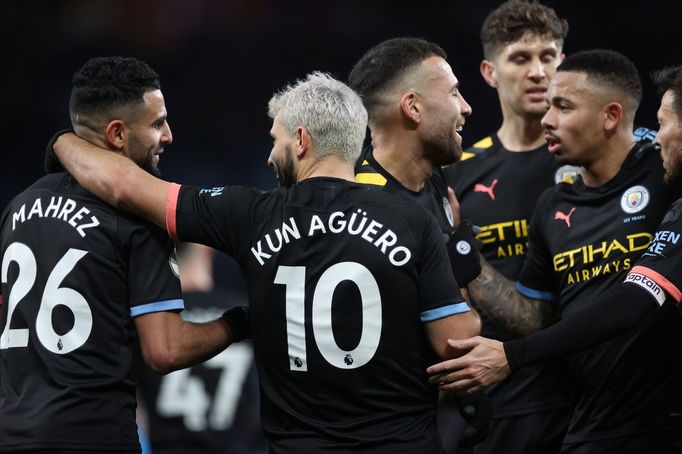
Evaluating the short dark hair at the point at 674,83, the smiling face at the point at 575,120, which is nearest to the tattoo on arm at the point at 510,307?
the smiling face at the point at 575,120

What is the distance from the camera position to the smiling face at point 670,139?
3514 mm

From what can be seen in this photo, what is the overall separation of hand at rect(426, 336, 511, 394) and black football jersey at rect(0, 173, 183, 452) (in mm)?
883

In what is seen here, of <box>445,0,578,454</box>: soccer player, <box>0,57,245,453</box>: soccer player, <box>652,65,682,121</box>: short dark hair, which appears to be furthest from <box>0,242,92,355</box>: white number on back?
<box>652,65,682,121</box>: short dark hair

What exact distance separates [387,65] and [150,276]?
1307 mm

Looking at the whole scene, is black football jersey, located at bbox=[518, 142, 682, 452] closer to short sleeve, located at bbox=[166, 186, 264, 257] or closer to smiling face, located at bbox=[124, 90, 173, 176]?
short sleeve, located at bbox=[166, 186, 264, 257]

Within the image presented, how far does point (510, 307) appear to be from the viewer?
4168 millimetres

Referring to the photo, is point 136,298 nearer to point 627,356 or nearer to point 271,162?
point 271,162

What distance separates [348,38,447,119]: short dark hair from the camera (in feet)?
12.3

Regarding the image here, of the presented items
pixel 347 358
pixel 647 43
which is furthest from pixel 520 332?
pixel 647 43

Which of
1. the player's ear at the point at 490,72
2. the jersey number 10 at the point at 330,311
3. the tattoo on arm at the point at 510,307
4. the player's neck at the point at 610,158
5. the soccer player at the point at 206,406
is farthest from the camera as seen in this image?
the soccer player at the point at 206,406

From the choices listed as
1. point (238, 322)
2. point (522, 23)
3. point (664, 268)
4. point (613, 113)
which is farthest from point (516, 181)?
point (238, 322)

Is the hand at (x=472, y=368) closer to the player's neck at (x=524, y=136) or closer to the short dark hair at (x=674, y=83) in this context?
the short dark hair at (x=674, y=83)

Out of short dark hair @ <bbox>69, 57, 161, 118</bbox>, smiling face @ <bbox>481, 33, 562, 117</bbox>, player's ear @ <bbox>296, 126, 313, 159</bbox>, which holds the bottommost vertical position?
player's ear @ <bbox>296, 126, 313, 159</bbox>

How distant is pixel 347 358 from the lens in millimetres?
2906
